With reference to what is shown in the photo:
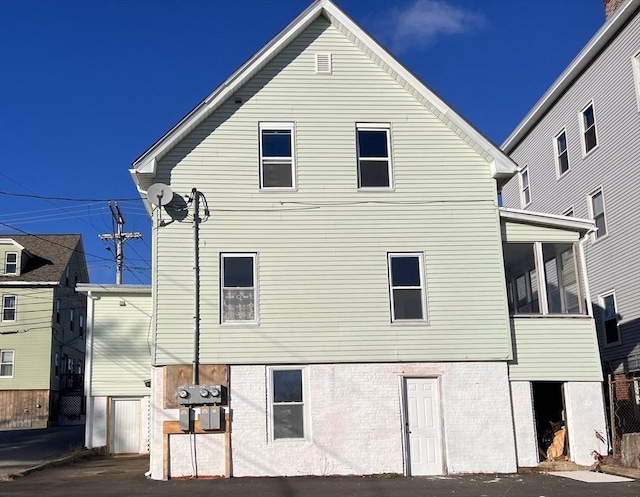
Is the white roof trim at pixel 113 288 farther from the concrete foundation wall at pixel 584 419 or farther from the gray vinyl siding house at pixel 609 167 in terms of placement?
the gray vinyl siding house at pixel 609 167

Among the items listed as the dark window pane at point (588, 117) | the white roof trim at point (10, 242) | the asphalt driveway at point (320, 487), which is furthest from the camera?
the white roof trim at point (10, 242)

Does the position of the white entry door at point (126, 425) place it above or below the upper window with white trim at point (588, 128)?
below

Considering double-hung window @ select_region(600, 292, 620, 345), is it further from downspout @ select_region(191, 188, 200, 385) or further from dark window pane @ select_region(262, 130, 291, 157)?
downspout @ select_region(191, 188, 200, 385)

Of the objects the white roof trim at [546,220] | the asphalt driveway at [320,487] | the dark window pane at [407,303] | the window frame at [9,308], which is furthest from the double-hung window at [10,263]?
the white roof trim at [546,220]

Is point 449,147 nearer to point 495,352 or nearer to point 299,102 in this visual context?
point 299,102

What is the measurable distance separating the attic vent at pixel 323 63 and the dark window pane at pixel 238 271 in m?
4.81

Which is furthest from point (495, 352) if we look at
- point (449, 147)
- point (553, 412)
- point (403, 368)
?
point (449, 147)

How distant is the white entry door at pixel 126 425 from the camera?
2270 centimetres

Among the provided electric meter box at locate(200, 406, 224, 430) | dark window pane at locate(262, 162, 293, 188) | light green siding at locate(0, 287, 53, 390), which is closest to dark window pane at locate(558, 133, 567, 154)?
dark window pane at locate(262, 162, 293, 188)

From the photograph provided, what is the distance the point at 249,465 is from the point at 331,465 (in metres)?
1.72

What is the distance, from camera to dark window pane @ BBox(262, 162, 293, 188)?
1702cm

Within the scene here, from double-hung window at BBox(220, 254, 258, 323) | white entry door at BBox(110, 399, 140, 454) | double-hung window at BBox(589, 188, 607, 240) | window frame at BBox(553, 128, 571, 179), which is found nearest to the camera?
double-hung window at BBox(220, 254, 258, 323)

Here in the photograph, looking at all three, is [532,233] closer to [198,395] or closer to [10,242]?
[198,395]

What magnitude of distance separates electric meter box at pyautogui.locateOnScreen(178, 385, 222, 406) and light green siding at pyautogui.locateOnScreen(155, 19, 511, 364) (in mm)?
664
